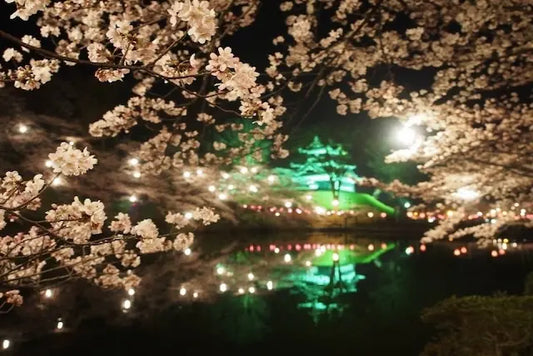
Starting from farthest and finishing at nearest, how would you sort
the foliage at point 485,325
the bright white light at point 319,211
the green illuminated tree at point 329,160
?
1. the green illuminated tree at point 329,160
2. the bright white light at point 319,211
3. the foliage at point 485,325

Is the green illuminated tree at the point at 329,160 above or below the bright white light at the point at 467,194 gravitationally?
above

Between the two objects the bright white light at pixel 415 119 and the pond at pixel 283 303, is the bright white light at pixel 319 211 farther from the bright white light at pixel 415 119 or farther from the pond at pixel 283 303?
the bright white light at pixel 415 119

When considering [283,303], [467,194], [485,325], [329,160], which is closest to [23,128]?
[283,303]

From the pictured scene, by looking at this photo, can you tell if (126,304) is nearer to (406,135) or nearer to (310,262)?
(406,135)

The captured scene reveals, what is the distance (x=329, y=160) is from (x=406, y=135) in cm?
3207

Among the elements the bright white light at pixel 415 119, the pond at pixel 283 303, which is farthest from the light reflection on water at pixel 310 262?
the bright white light at pixel 415 119

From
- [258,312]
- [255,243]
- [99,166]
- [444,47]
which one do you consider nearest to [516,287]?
[258,312]

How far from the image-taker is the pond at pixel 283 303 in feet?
30.3

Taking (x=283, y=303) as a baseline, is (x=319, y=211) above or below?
above

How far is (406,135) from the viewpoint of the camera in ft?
36.1

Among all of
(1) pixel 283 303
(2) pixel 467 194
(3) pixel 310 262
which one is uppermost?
(2) pixel 467 194

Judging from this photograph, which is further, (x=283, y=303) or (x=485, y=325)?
(x=283, y=303)

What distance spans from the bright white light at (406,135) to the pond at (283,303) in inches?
187

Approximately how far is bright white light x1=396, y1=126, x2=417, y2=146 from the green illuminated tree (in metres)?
30.8
